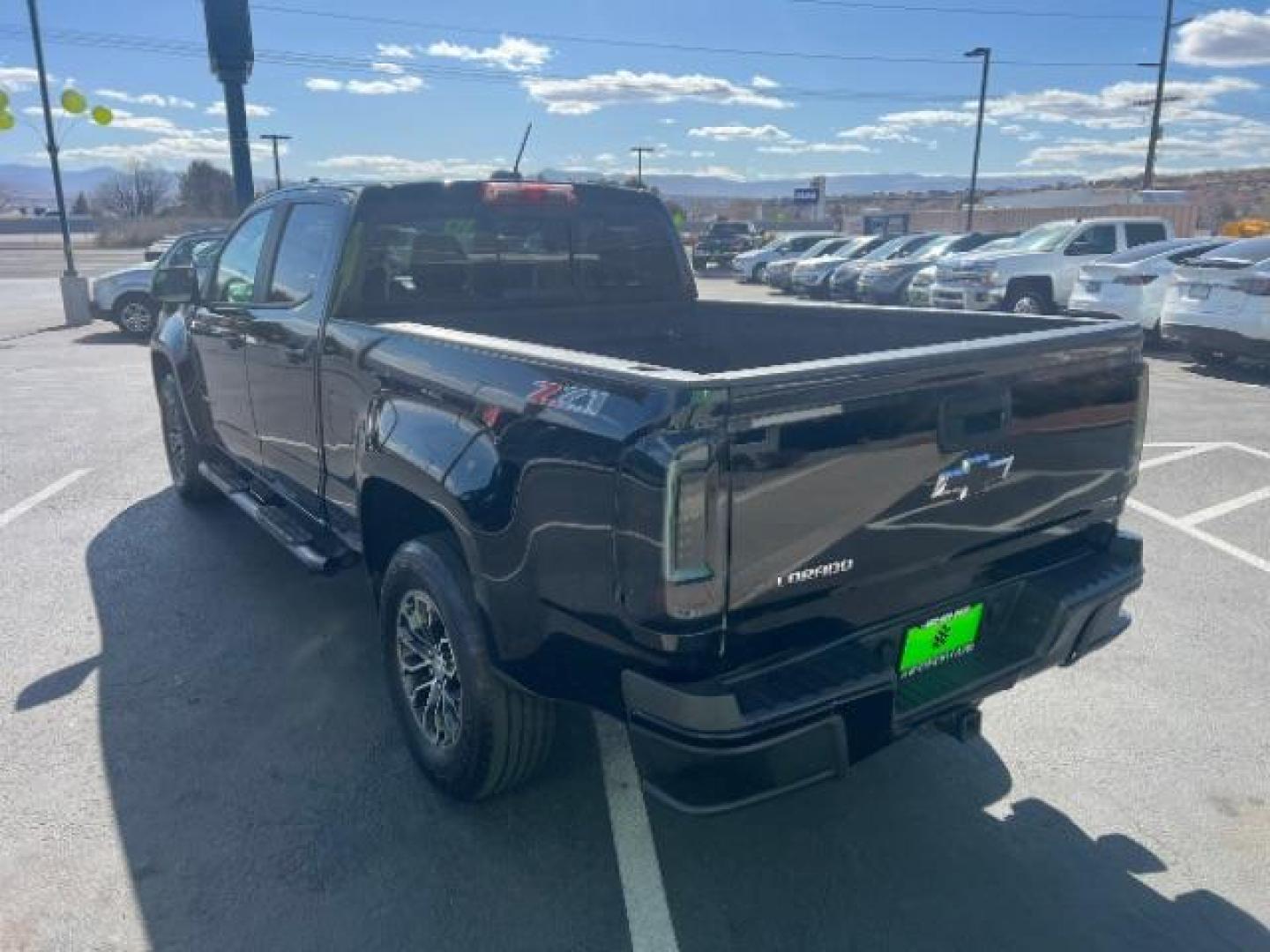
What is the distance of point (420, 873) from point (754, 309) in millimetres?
2833

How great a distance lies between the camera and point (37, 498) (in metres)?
6.75

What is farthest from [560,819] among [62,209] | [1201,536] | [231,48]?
[62,209]

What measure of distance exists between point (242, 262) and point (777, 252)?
27892mm

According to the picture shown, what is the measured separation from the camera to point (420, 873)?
289 cm

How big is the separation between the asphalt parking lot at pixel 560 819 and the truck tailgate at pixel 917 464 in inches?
34.9

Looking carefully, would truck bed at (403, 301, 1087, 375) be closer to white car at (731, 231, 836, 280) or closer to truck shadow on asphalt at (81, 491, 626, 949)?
truck shadow on asphalt at (81, 491, 626, 949)

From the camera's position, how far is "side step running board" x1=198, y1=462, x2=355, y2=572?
13.2 ft

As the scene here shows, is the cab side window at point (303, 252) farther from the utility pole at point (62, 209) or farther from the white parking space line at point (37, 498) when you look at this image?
the utility pole at point (62, 209)

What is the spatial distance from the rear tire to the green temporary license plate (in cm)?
481

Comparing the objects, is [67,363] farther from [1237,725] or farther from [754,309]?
[1237,725]

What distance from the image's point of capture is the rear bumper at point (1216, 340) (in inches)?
427

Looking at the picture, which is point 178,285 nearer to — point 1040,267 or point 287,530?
point 287,530

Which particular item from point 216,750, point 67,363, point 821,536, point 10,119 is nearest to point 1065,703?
point 821,536

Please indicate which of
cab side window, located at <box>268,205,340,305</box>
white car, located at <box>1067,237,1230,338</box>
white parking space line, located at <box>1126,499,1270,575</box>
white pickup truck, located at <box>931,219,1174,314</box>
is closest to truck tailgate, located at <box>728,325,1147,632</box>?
cab side window, located at <box>268,205,340,305</box>
